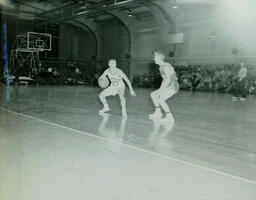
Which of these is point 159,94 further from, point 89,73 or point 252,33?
point 89,73

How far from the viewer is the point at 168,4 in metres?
20.9

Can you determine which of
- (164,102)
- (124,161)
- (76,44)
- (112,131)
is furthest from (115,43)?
(124,161)

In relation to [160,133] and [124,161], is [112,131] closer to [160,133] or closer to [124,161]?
[160,133]

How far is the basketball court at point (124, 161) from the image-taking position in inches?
94.2

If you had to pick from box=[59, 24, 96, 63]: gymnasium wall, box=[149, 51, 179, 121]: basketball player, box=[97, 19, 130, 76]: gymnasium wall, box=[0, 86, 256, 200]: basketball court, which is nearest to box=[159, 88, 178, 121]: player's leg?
box=[149, 51, 179, 121]: basketball player

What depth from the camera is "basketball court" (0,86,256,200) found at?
2.39 m

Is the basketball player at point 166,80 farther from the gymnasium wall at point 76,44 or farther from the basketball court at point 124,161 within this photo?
the gymnasium wall at point 76,44

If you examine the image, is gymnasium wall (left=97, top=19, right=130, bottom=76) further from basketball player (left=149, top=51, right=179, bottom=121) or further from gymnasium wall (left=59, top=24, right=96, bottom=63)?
basketball player (left=149, top=51, right=179, bottom=121)

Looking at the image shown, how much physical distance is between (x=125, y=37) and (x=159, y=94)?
2225cm

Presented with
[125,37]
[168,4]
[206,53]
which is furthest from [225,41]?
[125,37]

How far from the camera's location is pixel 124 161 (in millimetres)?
3203

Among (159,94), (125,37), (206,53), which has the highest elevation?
(125,37)

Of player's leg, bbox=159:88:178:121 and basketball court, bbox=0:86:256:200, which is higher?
player's leg, bbox=159:88:178:121

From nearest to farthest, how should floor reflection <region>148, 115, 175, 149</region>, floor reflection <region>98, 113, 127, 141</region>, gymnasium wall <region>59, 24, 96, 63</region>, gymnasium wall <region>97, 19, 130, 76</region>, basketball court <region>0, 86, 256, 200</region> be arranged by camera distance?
basketball court <region>0, 86, 256, 200</region>, floor reflection <region>148, 115, 175, 149</region>, floor reflection <region>98, 113, 127, 141</region>, gymnasium wall <region>97, 19, 130, 76</region>, gymnasium wall <region>59, 24, 96, 63</region>
